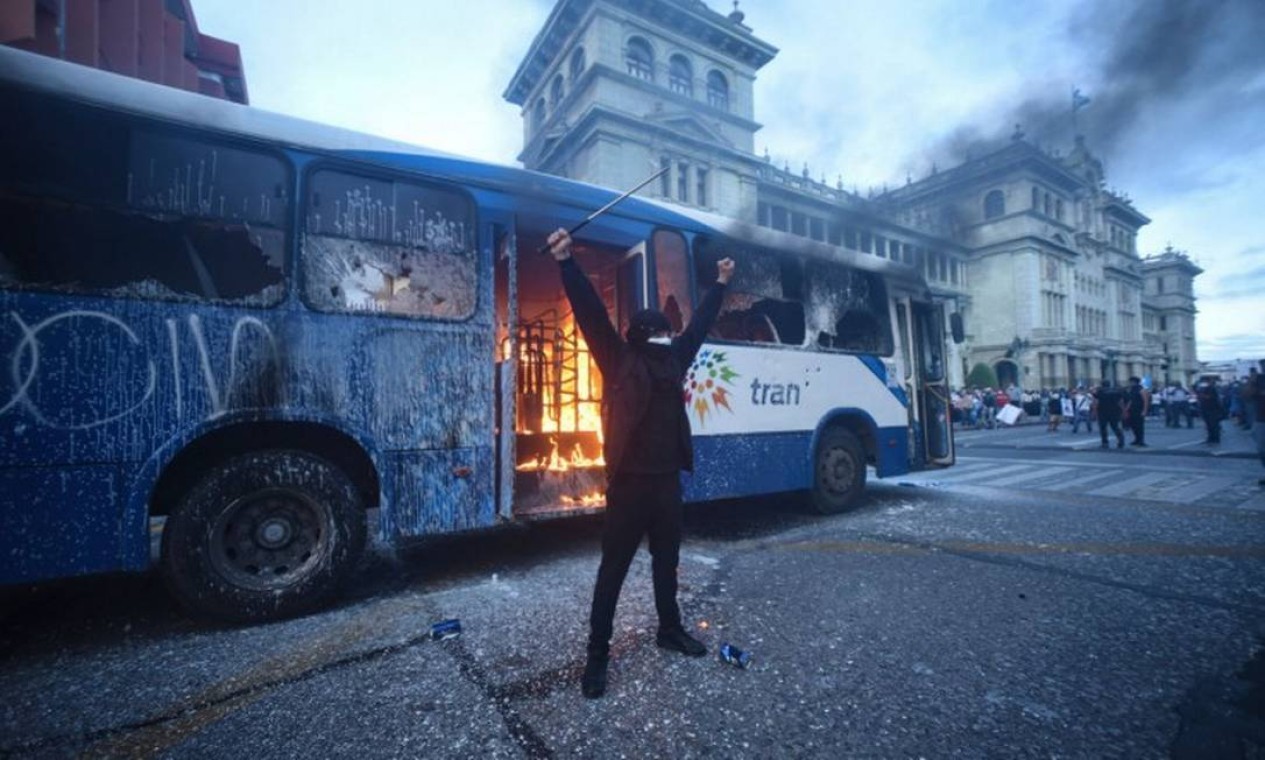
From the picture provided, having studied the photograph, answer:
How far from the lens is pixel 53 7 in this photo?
6.93 meters

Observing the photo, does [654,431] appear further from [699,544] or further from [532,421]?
[532,421]

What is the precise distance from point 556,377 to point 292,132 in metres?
4.21

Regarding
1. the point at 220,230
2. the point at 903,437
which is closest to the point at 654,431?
the point at 220,230

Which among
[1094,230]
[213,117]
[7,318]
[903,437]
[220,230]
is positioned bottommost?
[903,437]

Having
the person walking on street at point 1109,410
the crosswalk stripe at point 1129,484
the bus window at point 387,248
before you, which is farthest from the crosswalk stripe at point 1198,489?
the bus window at point 387,248

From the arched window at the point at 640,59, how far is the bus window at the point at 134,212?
112ft

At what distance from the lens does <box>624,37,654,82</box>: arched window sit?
33.2m

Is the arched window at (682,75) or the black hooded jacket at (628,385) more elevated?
the arched window at (682,75)

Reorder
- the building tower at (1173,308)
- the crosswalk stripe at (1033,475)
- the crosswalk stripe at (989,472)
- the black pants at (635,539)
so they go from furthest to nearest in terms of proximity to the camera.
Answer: the building tower at (1173,308) < the crosswalk stripe at (989,472) < the crosswalk stripe at (1033,475) < the black pants at (635,539)

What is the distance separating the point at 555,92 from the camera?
123 ft

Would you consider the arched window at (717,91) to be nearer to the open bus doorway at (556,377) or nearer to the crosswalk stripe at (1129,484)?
the crosswalk stripe at (1129,484)

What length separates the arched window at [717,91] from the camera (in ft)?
120

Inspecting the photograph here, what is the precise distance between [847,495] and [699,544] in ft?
7.83

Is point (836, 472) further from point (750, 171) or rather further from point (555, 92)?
point (555, 92)
